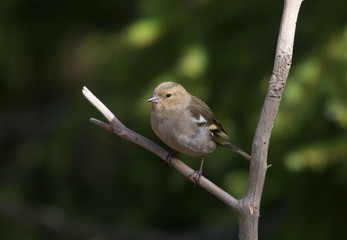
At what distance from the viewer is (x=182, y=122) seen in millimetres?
3389

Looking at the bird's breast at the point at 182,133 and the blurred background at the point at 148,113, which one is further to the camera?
the blurred background at the point at 148,113

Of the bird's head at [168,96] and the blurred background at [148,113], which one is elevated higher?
the blurred background at [148,113]

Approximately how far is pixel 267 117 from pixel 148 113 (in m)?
1.82

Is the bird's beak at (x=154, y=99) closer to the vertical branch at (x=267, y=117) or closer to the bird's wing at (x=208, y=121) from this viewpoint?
the bird's wing at (x=208, y=121)

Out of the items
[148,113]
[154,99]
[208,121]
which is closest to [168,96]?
[154,99]

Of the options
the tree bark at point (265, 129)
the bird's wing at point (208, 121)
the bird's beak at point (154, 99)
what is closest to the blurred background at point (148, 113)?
the bird's wing at point (208, 121)

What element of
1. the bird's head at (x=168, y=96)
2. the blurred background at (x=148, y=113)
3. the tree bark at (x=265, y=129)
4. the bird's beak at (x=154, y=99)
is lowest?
the tree bark at (x=265, y=129)

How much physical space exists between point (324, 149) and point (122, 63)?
1.78 metres

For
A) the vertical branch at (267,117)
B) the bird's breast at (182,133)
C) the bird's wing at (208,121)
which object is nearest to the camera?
the vertical branch at (267,117)

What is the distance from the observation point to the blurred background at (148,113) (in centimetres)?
361

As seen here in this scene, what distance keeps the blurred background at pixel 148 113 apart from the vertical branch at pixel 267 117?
1.12 metres

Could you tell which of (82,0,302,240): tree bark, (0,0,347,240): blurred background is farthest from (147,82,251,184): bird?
(82,0,302,240): tree bark

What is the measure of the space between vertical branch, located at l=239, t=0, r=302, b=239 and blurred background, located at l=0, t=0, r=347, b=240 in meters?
1.12

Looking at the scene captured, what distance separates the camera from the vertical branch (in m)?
2.17
